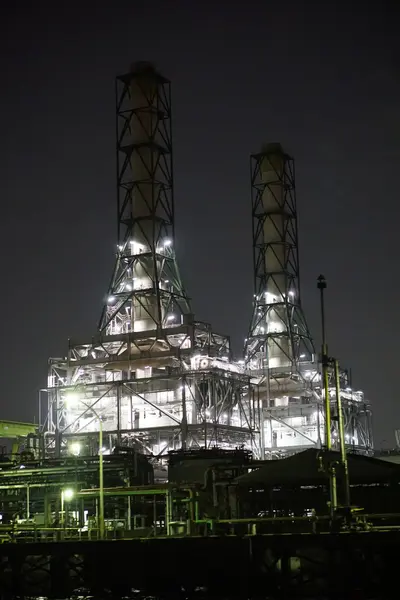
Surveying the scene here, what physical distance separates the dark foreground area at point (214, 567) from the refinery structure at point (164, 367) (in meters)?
39.1

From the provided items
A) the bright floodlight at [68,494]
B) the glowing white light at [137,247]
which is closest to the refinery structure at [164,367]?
the glowing white light at [137,247]

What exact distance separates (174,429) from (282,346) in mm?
24792

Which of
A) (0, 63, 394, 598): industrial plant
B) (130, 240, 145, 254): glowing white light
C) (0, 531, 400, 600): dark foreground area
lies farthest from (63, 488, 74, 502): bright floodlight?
(130, 240, 145, 254): glowing white light

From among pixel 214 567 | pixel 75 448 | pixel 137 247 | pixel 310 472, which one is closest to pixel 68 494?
pixel 310 472

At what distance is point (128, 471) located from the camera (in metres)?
64.3

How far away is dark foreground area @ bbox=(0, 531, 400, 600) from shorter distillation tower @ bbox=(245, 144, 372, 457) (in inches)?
2124

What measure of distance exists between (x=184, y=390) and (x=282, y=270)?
→ 30698 millimetres

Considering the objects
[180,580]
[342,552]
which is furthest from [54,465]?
[342,552]

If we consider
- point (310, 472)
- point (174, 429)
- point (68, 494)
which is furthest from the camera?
point (174, 429)

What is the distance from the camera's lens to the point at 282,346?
4247 inches

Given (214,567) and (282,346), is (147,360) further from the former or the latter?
(214,567)

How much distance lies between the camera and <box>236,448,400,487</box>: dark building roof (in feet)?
165

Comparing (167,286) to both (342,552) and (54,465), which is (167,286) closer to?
(54,465)

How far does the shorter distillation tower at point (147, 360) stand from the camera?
290ft
